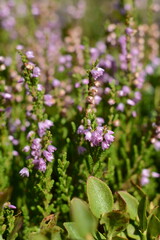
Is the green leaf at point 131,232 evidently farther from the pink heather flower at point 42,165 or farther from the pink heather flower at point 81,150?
the pink heather flower at point 42,165

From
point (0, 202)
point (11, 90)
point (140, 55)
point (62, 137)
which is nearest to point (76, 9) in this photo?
point (140, 55)

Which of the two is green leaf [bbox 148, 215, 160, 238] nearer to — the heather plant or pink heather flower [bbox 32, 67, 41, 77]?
the heather plant

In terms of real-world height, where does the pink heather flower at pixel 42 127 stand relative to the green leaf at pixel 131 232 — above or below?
above

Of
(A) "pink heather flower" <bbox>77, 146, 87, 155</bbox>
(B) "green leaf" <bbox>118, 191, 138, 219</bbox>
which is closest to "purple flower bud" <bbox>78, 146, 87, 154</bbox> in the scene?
(A) "pink heather flower" <bbox>77, 146, 87, 155</bbox>

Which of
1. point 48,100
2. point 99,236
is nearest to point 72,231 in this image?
point 99,236

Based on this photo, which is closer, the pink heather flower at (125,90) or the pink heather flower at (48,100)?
the pink heather flower at (48,100)

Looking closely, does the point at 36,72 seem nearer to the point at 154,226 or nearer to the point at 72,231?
the point at 72,231

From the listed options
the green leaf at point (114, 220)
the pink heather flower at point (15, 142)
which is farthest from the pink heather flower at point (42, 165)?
the pink heather flower at point (15, 142)

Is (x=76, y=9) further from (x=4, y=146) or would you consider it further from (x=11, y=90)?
(x=4, y=146)
